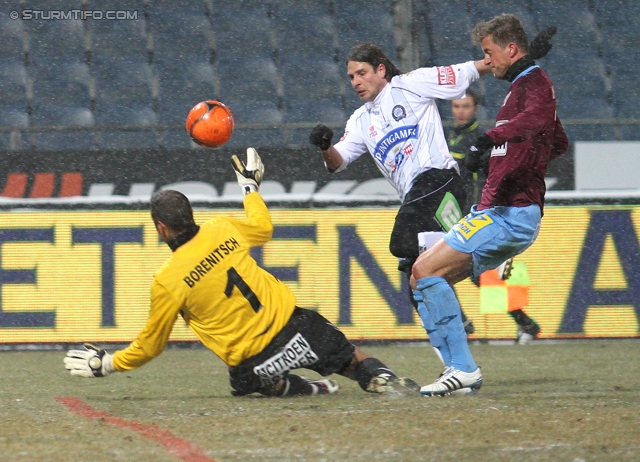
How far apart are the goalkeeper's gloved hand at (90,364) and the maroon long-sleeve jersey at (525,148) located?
218cm

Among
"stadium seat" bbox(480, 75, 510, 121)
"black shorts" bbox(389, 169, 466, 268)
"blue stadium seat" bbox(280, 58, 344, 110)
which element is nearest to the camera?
"black shorts" bbox(389, 169, 466, 268)

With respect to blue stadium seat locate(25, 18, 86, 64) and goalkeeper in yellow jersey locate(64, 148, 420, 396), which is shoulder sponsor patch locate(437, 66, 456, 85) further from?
blue stadium seat locate(25, 18, 86, 64)

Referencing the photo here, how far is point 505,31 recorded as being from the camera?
17.8 feet

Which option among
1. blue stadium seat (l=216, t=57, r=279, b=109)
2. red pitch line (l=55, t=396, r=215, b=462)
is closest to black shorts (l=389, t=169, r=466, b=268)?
red pitch line (l=55, t=396, r=215, b=462)

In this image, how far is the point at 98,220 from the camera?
28.8ft

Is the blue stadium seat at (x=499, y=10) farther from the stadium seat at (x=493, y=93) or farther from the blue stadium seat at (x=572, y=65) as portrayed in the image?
the stadium seat at (x=493, y=93)

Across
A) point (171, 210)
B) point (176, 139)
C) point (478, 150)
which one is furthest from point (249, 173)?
point (176, 139)

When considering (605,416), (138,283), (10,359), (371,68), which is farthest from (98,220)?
(605,416)

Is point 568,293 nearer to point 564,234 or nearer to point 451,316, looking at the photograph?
point 564,234

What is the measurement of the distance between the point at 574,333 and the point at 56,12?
824 centimetres

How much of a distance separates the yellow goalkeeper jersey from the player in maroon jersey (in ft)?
2.73

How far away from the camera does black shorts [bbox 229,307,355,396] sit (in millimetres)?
5402

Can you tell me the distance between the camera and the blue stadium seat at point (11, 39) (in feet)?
43.1

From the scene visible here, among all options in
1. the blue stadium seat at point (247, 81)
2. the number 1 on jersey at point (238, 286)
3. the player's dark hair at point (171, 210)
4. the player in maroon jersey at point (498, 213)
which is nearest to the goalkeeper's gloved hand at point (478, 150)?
the player in maroon jersey at point (498, 213)
